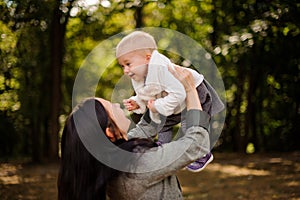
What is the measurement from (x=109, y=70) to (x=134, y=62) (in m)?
11.6

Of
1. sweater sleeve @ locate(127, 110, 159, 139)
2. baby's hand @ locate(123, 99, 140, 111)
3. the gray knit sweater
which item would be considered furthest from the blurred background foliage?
the gray knit sweater

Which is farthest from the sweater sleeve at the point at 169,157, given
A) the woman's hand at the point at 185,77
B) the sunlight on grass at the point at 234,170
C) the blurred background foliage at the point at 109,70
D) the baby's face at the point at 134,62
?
the sunlight on grass at the point at 234,170

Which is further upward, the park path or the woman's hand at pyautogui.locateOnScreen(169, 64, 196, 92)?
the woman's hand at pyautogui.locateOnScreen(169, 64, 196, 92)

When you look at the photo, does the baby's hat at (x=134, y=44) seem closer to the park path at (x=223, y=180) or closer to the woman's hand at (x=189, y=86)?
the woman's hand at (x=189, y=86)

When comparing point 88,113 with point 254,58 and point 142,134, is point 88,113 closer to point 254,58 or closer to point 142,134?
point 142,134

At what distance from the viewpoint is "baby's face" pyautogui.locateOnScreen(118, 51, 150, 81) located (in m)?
2.36

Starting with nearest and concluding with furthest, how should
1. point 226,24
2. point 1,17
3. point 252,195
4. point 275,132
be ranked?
1. point 252,195
2. point 1,17
3. point 226,24
4. point 275,132

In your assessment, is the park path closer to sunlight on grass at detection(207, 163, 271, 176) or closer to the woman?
sunlight on grass at detection(207, 163, 271, 176)

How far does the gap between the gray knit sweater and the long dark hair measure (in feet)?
0.18

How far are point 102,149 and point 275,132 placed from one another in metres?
12.5

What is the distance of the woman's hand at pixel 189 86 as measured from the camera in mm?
1999

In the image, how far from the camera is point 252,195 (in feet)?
25.4

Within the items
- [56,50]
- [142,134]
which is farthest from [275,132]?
[142,134]

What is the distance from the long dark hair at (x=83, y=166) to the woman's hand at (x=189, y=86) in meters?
0.25
